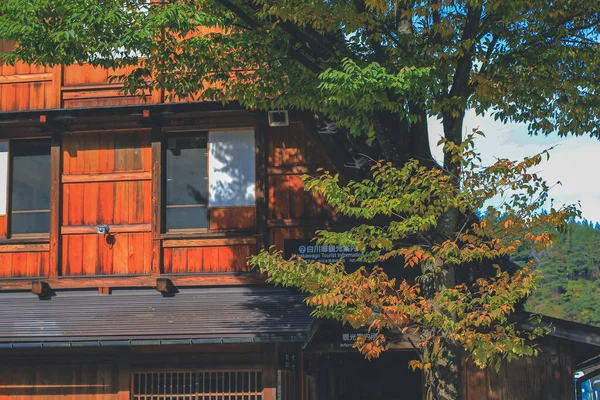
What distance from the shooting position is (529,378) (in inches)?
639

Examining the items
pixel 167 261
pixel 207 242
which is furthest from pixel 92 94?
pixel 207 242

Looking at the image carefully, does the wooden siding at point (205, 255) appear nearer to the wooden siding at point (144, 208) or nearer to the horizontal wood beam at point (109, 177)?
the wooden siding at point (144, 208)

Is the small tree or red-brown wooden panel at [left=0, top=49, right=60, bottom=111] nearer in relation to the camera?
the small tree

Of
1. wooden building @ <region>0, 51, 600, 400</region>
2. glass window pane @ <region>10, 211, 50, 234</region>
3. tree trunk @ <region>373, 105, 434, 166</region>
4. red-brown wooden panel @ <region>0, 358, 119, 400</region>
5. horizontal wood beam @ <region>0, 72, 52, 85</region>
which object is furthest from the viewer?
horizontal wood beam @ <region>0, 72, 52, 85</region>

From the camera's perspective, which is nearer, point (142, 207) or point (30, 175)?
point (142, 207)

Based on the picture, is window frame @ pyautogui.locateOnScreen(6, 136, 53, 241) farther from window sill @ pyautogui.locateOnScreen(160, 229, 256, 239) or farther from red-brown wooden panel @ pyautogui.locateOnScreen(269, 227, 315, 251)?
red-brown wooden panel @ pyautogui.locateOnScreen(269, 227, 315, 251)

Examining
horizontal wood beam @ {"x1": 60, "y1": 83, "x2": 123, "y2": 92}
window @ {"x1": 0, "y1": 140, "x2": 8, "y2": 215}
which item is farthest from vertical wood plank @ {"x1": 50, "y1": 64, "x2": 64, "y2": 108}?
window @ {"x1": 0, "y1": 140, "x2": 8, "y2": 215}

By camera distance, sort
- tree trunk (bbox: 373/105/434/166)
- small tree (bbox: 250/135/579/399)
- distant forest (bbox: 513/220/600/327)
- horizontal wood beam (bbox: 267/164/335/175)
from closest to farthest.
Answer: small tree (bbox: 250/135/579/399), tree trunk (bbox: 373/105/434/166), horizontal wood beam (bbox: 267/164/335/175), distant forest (bbox: 513/220/600/327)

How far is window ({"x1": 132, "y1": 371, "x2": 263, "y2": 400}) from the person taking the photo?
16.0 m

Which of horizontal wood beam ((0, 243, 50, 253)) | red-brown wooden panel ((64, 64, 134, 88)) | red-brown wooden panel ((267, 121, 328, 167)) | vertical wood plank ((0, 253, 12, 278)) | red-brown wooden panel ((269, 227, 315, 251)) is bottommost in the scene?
vertical wood plank ((0, 253, 12, 278))

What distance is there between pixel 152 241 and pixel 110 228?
37.0 inches

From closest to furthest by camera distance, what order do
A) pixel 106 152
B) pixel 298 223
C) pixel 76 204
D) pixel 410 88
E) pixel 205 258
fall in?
pixel 410 88 → pixel 298 223 → pixel 205 258 → pixel 76 204 → pixel 106 152

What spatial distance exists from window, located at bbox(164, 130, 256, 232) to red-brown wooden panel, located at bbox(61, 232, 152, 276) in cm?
75

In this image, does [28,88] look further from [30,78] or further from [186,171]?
[186,171]
